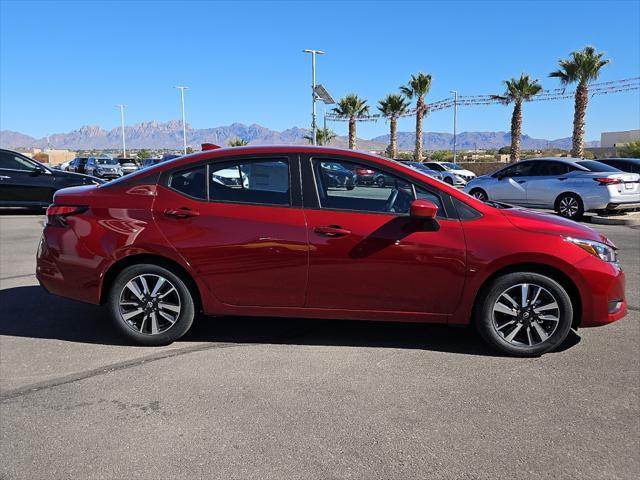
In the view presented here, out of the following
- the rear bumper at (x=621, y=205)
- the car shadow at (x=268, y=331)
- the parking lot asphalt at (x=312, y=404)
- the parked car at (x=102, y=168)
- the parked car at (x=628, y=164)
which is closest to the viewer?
the parking lot asphalt at (x=312, y=404)

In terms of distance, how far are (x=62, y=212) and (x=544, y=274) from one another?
389 cm

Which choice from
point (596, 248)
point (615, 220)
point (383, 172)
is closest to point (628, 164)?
point (615, 220)

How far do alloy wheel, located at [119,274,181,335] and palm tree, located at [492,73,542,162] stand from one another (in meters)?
39.1

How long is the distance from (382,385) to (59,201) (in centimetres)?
302

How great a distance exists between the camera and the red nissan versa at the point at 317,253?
397 cm

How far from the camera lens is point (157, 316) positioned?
14.0 ft

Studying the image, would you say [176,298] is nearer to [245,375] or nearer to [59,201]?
[245,375]

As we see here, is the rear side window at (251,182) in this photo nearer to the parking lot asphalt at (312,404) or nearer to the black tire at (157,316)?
the black tire at (157,316)

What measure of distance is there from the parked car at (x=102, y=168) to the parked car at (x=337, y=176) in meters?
30.8

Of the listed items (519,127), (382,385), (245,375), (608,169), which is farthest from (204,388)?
(519,127)

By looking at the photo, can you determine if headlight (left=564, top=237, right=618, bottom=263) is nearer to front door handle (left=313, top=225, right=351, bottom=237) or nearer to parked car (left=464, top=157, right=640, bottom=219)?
front door handle (left=313, top=225, right=351, bottom=237)

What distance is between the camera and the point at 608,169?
13008 millimetres

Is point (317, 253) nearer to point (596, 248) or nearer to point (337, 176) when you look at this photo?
point (337, 176)

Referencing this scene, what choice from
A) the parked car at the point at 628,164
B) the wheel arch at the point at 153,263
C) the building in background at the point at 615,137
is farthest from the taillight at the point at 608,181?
the building in background at the point at 615,137
